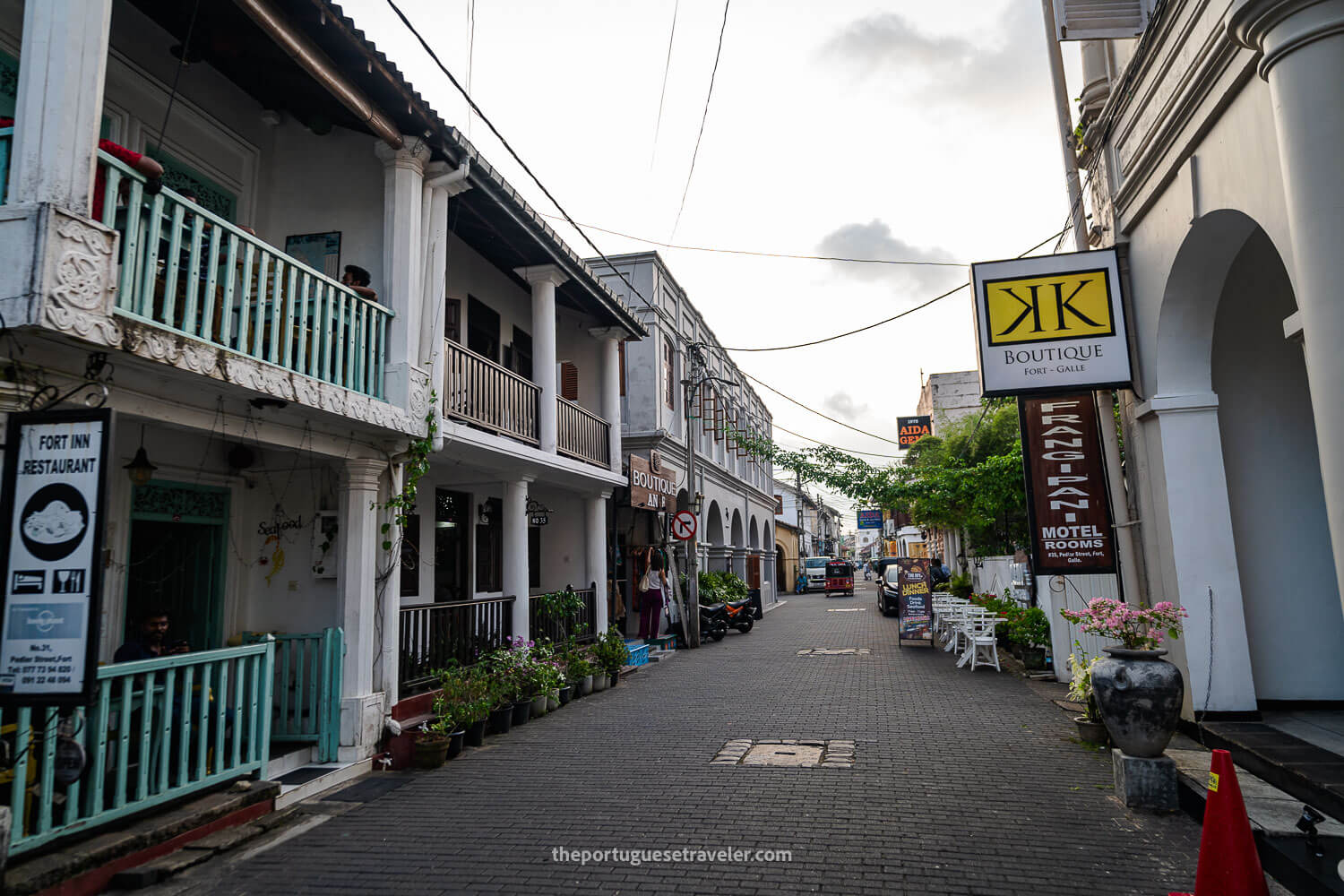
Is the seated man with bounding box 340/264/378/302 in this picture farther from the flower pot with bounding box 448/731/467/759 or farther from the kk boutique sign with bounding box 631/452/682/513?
the kk boutique sign with bounding box 631/452/682/513

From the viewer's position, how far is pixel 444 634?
31.3 feet

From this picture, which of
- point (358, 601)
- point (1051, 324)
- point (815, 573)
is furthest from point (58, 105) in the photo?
point (815, 573)

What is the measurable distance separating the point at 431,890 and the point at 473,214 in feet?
25.9

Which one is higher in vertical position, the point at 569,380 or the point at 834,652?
the point at 569,380

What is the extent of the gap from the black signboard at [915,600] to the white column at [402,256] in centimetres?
1146

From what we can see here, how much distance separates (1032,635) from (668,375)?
10822 millimetres

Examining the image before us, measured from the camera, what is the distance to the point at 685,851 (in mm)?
5203

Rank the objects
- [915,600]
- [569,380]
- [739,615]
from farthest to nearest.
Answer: [739,615]
[915,600]
[569,380]

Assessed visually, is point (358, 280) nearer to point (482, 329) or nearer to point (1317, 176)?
point (482, 329)

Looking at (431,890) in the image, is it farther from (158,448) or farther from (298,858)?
(158,448)

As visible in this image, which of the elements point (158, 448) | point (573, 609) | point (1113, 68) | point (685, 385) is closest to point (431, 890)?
point (158, 448)

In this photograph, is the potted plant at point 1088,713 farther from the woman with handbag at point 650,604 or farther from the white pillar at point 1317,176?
the woman with handbag at point 650,604

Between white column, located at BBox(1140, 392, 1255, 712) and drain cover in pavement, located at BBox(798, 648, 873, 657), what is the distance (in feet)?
28.1

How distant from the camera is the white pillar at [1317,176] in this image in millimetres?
4078
